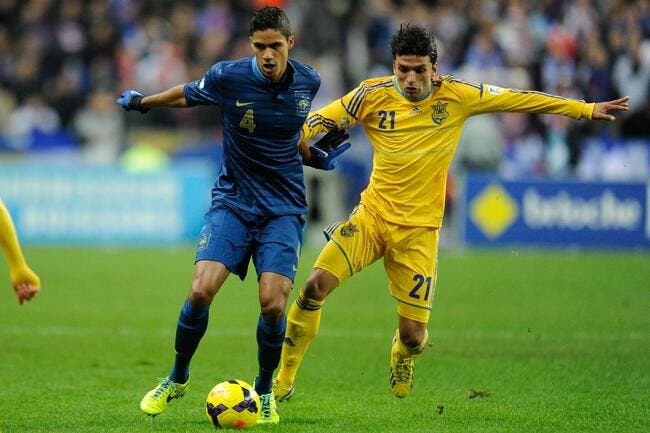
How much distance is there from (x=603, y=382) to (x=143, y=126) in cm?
1491

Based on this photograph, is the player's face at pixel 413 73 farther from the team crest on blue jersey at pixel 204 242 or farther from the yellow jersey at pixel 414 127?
the team crest on blue jersey at pixel 204 242

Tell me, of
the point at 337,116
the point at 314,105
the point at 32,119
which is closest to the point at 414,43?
the point at 337,116

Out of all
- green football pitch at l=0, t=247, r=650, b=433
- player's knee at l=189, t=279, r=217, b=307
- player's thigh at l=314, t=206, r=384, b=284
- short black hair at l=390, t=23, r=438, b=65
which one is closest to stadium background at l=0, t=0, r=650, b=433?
green football pitch at l=0, t=247, r=650, b=433

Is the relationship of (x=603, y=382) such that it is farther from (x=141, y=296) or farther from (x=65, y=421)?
(x=141, y=296)

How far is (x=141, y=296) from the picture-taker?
13914 millimetres

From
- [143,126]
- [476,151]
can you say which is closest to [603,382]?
[476,151]

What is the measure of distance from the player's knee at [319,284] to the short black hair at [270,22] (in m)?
1.63

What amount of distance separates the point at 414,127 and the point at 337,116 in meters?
0.53

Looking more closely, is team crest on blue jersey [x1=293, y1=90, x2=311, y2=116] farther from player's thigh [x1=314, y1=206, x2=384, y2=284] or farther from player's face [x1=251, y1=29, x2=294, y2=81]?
player's thigh [x1=314, y1=206, x2=384, y2=284]

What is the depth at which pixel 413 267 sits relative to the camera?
8094 mm

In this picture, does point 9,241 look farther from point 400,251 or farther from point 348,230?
point 400,251

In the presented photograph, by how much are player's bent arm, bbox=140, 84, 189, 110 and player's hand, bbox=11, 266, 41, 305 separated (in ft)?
6.41

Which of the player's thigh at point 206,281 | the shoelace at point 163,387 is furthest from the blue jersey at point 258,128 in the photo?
the shoelace at point 163,387

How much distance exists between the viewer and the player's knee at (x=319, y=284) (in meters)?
7.95
